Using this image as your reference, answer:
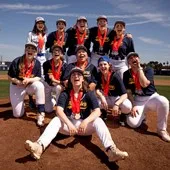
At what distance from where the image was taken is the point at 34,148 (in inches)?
185

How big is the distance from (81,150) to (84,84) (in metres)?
1.30

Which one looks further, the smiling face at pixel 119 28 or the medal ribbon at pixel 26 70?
→ the smiling face at pixel 119 28

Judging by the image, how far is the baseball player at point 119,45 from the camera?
7.43 metres

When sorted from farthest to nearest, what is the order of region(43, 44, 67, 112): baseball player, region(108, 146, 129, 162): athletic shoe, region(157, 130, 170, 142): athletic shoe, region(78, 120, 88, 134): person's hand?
1. region(43, 44, 67, 112): baseball player
2. region(157, 130, 170, 142): athletic shoe
3. region(78, 120, 88, 134): person's hand
4. region(108, 146, 129, 162): athletic shoe

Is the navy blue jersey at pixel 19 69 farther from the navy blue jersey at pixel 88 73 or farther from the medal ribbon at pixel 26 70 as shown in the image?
the navy blue jersey at pixel 88 73

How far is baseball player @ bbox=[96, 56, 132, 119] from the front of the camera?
20.5 feet

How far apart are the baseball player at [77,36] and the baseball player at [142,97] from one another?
174 centimetres

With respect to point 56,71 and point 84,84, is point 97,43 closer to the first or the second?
point 56,71

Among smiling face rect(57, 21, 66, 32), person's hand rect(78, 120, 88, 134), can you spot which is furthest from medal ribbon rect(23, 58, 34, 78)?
Answer: person's hand rect(78, 120, 88, 134)

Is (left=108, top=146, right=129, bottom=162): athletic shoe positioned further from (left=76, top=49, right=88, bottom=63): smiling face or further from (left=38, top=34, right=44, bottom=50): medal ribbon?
(left=38, top=34, right=44, bottom=50): medal ribbon

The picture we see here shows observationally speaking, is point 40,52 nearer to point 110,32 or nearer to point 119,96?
point 110,32

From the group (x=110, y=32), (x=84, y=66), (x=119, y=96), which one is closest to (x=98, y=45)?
(x=110, y=32)

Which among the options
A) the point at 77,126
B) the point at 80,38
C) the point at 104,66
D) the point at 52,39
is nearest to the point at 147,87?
the point at 104,66

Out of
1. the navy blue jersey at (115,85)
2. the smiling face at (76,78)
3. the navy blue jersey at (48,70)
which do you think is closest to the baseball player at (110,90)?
the navy blue jersey at (115,85)
